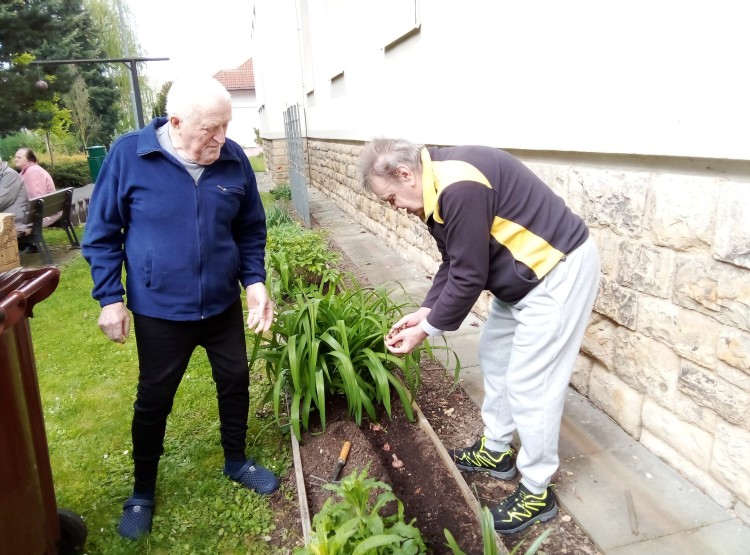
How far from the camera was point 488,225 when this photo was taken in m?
1.88

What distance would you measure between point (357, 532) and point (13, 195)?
23.1 ft

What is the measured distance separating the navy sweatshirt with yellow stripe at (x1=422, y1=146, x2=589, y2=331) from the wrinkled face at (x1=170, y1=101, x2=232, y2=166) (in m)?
0.75

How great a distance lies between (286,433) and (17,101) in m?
13.6

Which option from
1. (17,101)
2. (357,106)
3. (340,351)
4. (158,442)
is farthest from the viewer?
(17,101)

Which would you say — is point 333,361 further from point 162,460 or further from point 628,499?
point 628,499

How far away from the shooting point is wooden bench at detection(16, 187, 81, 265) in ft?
23.5

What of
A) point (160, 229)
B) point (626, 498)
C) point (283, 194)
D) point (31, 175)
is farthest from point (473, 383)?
point (283, 194)

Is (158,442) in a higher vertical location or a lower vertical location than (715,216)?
lower

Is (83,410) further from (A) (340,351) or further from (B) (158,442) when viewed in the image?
(A) (340,351)

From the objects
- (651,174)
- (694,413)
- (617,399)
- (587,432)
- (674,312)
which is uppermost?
(651,174)

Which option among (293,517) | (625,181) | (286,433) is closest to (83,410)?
(286,433)

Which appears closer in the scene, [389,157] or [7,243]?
[389,157]

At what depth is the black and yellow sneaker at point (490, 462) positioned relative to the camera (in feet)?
8.30

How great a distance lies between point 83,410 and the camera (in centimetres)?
363
